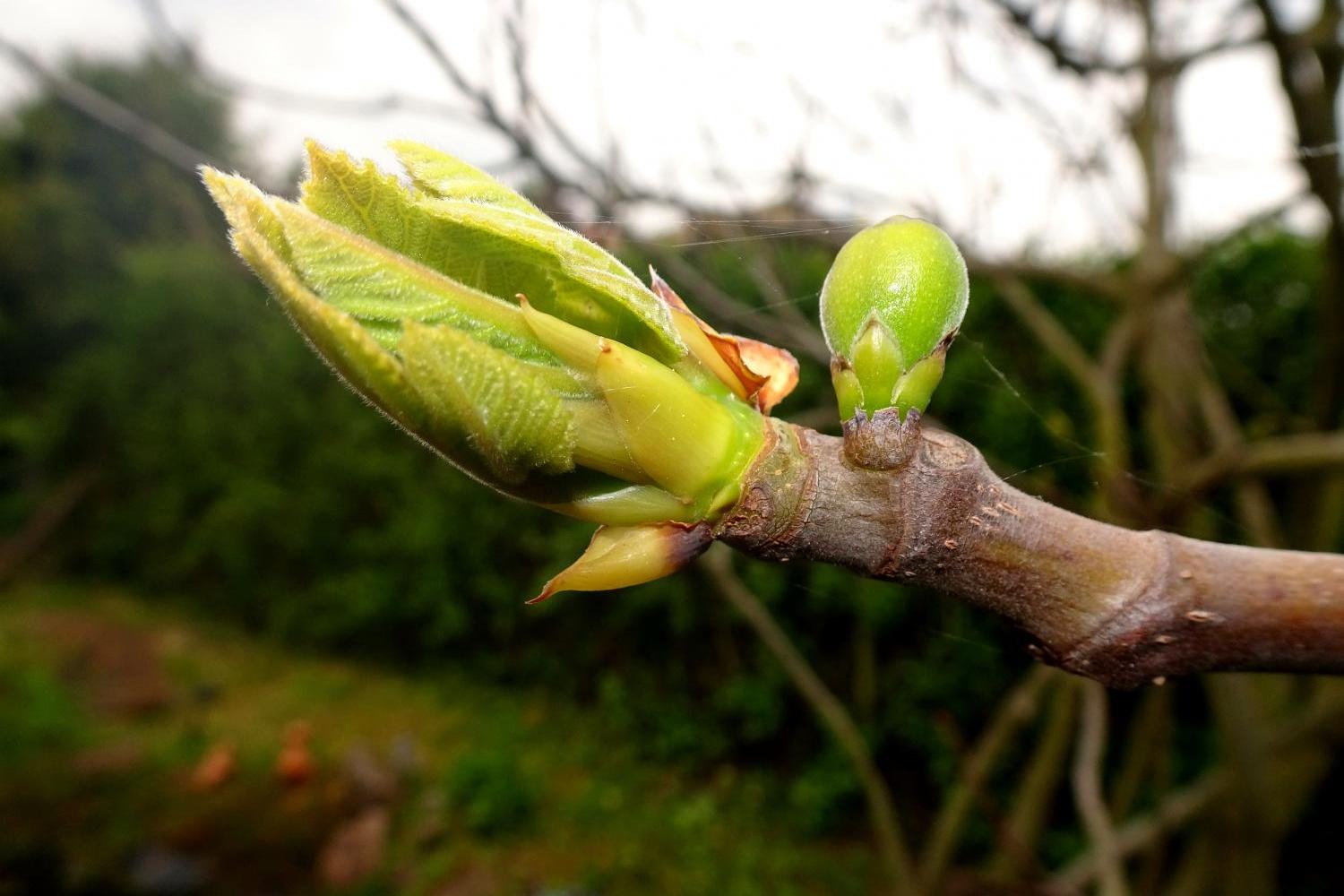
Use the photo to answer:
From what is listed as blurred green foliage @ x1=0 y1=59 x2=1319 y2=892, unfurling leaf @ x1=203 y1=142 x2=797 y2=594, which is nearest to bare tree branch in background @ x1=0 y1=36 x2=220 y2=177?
blurred green foliage @ x1=0 y1=59 x2=1319 y2=892

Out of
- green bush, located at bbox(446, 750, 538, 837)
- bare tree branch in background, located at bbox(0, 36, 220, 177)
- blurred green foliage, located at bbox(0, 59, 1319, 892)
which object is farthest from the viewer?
green bush, located at bbox(446, 750, 538, 837)

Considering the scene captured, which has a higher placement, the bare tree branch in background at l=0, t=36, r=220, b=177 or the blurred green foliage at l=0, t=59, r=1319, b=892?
the bare tree branch in background at l=0, t=36, r=220, b=177

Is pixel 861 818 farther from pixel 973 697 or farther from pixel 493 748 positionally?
pixel 493 748

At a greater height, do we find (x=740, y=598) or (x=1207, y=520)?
(x=1207, y=520)

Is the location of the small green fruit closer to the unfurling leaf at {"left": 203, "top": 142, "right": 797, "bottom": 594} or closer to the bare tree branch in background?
the unfurling leaf at {"left": 203, "top": 142, "right": 797, "bottom": 594}

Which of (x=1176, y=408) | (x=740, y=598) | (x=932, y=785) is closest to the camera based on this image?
(x=740, y=598)

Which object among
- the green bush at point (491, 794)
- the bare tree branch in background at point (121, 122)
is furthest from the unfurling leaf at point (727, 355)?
the green bush at point (491, 794)

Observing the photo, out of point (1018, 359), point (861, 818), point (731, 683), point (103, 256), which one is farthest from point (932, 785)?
point (103, 256)
